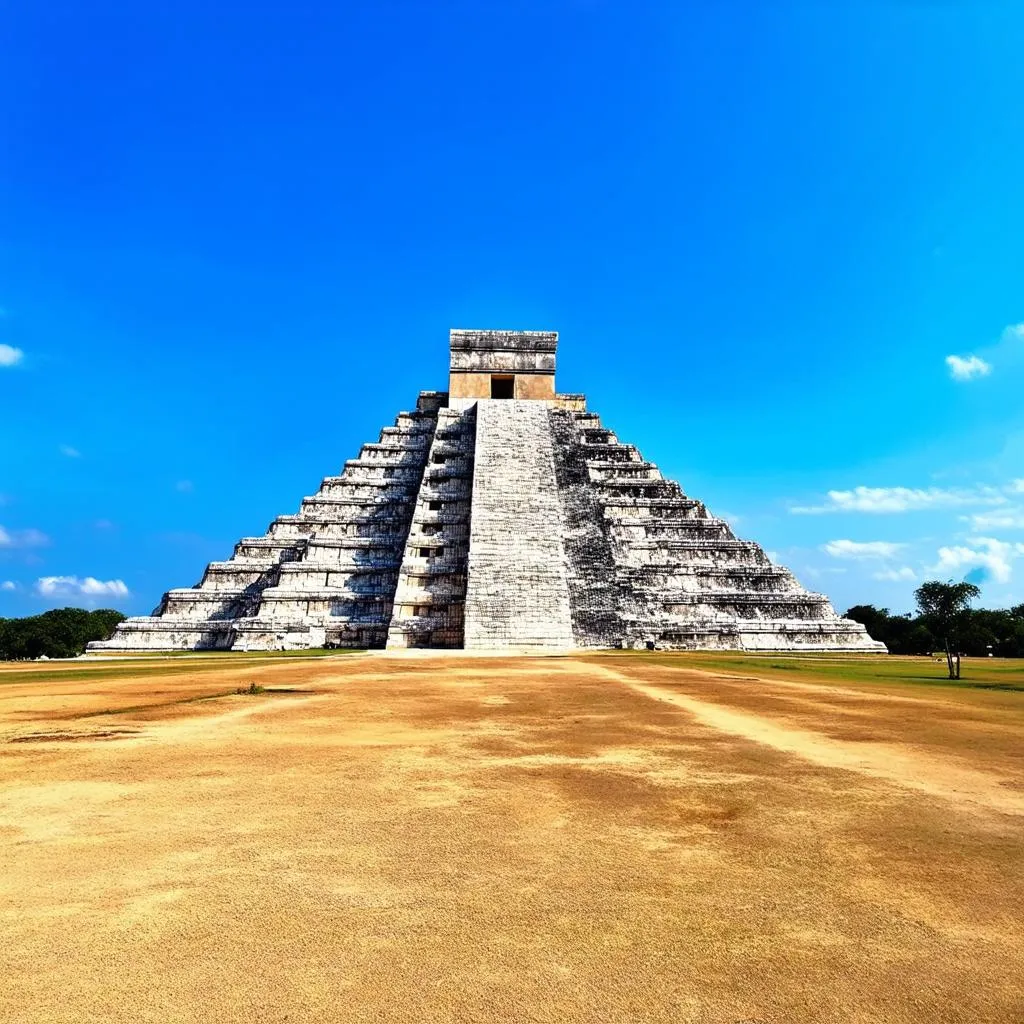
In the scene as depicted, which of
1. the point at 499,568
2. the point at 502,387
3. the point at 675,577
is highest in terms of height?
the point at 502,387

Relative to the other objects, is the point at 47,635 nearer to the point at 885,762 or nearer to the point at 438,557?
the point at 438,557

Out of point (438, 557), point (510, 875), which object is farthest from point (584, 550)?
point (510, 875)

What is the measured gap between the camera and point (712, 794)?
13.7 feet

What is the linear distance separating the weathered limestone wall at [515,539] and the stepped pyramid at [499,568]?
0.06 m

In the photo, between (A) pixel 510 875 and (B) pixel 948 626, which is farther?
(B) pixel 948 626

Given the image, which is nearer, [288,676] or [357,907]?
[357,907]

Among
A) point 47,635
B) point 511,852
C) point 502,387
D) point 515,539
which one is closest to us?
point 511,852

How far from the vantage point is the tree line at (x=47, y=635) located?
1332 inches

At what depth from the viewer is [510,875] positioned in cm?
292

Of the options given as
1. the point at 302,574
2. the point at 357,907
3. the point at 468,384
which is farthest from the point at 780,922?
the point at 468,384

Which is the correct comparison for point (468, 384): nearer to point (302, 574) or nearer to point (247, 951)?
point (302, 574)

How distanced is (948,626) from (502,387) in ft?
79.8

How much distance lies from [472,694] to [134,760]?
182 inches

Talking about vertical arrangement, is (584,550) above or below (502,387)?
below
